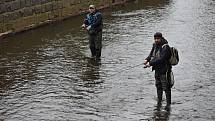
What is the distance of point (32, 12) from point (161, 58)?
11151 millimetres

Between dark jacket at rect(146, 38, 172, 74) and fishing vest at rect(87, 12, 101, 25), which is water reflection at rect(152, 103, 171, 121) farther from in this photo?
fishing vest at rect(87, 12, 101, 25)

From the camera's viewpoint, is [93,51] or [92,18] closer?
[92,18]

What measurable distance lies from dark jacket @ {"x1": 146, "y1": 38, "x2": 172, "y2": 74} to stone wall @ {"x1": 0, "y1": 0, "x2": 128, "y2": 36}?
9.43 metres

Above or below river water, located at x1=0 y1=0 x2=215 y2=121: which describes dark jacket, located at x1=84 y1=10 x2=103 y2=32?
above

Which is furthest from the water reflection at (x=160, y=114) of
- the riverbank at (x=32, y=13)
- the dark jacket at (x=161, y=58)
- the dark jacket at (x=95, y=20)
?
the riverbank at (x=32, y=13)

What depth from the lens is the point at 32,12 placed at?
20297 millimetres

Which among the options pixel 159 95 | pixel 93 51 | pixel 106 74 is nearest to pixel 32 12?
pixel 93 51

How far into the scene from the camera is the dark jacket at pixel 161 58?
10.1 meters

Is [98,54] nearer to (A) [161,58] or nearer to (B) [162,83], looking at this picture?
(B) [162,83]

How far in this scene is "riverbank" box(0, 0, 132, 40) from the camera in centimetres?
1873

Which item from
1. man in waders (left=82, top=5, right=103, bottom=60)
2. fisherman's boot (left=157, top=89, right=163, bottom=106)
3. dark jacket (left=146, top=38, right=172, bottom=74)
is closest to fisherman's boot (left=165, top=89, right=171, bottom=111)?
fisherman's boot (left=157, top=89, right=163, bottom=106)

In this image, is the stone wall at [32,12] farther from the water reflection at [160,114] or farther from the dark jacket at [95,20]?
A: the water reflection at [160,114]

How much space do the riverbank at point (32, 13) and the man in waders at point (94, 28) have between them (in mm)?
4501

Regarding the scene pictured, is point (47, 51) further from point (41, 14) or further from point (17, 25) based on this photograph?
point (41, 14)
